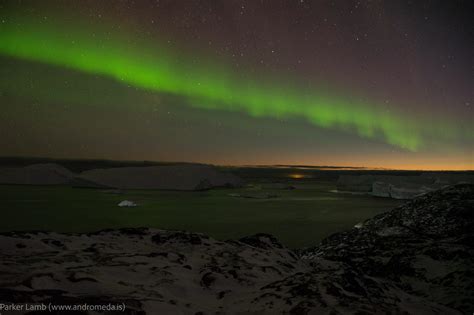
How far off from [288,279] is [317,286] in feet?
1.02

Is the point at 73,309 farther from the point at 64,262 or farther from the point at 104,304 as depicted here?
the point at 64,262

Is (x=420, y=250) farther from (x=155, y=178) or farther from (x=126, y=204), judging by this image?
(x=155, y=178)

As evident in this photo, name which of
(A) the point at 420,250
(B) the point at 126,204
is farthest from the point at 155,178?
(A) the point at 420,250

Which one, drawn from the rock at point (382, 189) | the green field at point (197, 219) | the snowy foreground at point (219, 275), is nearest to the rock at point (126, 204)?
the green field at point (197, 219)

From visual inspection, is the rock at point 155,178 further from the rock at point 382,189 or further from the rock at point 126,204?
the rock at point 382,189

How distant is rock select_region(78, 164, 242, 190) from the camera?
35.6 meters

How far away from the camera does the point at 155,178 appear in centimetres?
3606

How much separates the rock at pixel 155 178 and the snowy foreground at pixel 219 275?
100 ft

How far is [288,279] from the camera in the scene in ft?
10.7

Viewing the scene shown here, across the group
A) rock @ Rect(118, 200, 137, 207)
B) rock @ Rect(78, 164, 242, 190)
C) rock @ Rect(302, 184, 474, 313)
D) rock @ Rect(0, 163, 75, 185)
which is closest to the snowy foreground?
rock @ Rect(302, 184, 474, 313)

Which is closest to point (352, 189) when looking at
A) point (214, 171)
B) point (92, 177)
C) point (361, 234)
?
point (214, 171)

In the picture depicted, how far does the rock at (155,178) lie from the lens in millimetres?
35562

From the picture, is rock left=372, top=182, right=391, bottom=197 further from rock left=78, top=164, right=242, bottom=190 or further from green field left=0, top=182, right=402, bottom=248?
rock left=78, top=164, right=242, bottom=190

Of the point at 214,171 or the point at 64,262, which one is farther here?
the point at 214,171
